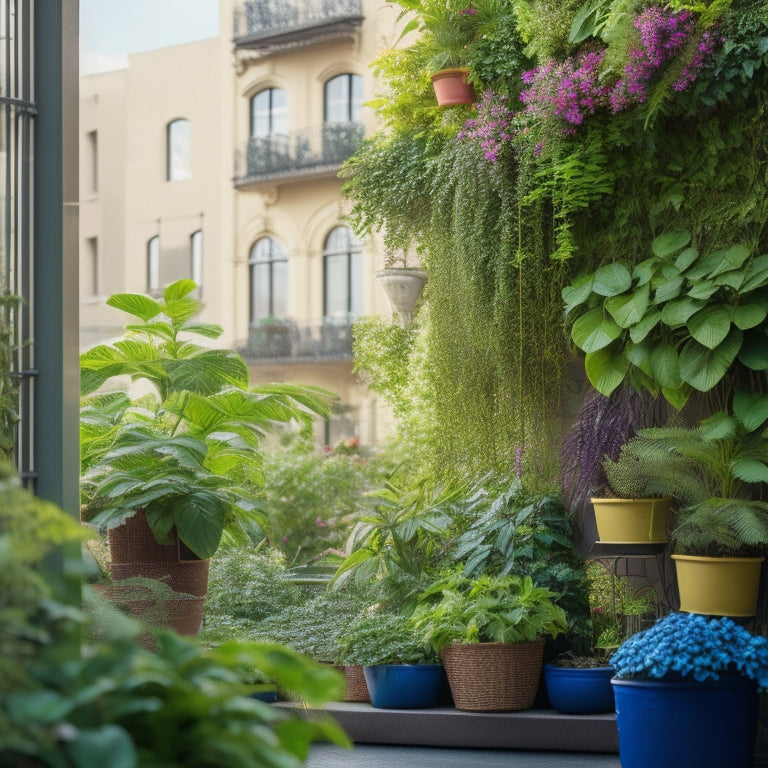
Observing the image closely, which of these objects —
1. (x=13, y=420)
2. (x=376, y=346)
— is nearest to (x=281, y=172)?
(x=376, y=346)

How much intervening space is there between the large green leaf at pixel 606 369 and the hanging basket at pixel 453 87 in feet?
5.51

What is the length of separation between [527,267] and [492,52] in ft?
3.71

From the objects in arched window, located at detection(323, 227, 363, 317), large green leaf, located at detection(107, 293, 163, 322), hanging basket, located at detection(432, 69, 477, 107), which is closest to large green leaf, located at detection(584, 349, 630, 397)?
hanging basket, located at detection(432, 69, 477, 107)

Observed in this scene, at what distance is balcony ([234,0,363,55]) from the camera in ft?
56.7

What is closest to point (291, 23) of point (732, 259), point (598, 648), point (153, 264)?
point (153, 264)

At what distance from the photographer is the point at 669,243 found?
15.2 ft

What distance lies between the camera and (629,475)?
456 cm

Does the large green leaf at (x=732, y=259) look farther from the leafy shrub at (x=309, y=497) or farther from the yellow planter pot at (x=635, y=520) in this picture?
the leafy shrub at (x=309, y=497)

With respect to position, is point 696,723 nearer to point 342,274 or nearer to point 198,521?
point 198,521

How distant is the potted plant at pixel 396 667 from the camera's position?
15.9 ft

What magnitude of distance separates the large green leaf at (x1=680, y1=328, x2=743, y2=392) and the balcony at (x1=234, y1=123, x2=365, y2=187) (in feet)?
42.8

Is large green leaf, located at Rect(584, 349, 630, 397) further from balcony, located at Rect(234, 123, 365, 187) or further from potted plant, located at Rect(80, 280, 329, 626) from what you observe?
balcony, located at Rect(234, 123, 365, 187)

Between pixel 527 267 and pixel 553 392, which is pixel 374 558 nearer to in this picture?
pixel 553 392

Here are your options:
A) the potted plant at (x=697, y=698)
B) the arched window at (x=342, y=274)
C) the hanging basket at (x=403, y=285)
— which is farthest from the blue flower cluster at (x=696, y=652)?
the arched window at (x=342, y=274)
